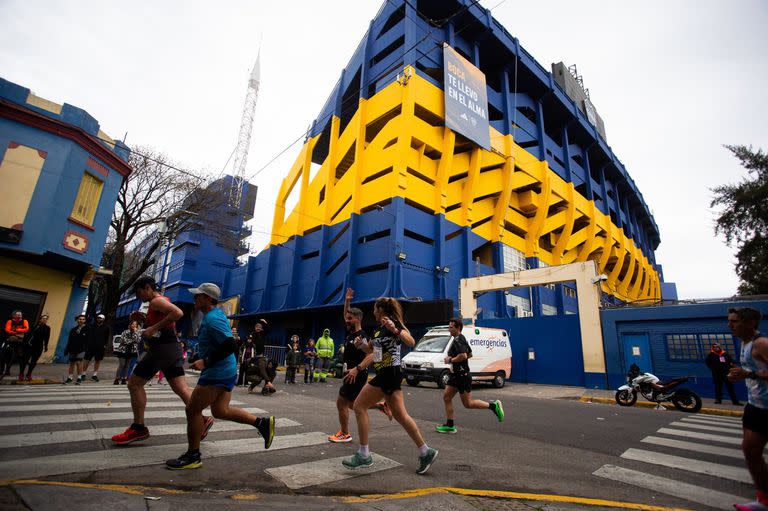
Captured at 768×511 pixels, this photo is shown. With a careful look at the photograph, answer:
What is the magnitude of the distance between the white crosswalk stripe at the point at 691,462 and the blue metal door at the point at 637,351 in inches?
380

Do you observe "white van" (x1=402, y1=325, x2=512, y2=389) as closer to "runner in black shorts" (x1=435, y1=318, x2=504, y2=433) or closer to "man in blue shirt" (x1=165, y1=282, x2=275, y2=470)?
Result: "runner in black shorts" (x1=435, y1=318, x2=504, y2=433)

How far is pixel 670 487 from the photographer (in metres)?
3.63

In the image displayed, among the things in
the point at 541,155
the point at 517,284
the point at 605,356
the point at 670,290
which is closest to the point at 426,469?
the point at 605,356

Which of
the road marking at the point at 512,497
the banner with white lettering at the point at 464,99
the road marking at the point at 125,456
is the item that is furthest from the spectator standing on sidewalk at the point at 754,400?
the banner with white lettering at the point at 464,99

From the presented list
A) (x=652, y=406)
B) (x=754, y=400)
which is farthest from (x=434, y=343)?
(x=754, y=400)

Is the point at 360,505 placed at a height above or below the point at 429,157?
below

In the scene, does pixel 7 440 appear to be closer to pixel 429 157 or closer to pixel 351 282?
pixel 351 282

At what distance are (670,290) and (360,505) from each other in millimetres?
84116

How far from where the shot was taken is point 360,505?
2732 millimetres

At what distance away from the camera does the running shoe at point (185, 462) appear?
3287 mm

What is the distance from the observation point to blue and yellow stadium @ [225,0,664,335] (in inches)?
933

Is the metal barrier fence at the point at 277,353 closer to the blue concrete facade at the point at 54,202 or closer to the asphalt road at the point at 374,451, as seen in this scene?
the blue concrete facade at the point at 54,202

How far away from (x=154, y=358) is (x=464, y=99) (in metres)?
27.0

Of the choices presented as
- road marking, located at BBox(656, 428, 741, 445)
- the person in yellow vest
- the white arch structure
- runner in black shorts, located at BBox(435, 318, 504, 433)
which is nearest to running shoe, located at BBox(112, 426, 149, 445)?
runner in black shorts, located at BBox(435, 318, 504, 433)
